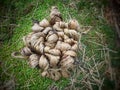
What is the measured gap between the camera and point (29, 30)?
1.65m

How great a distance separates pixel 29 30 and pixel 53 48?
22 cm

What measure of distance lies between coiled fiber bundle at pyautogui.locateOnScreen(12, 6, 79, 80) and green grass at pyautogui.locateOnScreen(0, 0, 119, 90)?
0.05 meters

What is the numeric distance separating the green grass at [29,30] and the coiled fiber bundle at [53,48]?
0.05m

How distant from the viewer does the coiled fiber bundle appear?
59.2 inches

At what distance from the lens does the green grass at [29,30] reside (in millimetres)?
1556

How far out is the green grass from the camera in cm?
156

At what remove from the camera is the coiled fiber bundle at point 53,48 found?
1.50 m

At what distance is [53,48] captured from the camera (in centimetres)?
152

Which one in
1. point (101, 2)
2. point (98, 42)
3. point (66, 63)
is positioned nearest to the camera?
point (66, 63)

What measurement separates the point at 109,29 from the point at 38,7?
0.45m

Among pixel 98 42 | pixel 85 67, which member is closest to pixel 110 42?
pixel 98 42

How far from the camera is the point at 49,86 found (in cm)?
154

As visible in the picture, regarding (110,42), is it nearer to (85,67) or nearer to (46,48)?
(85,67)

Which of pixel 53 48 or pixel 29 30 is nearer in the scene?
pixel 53 48
